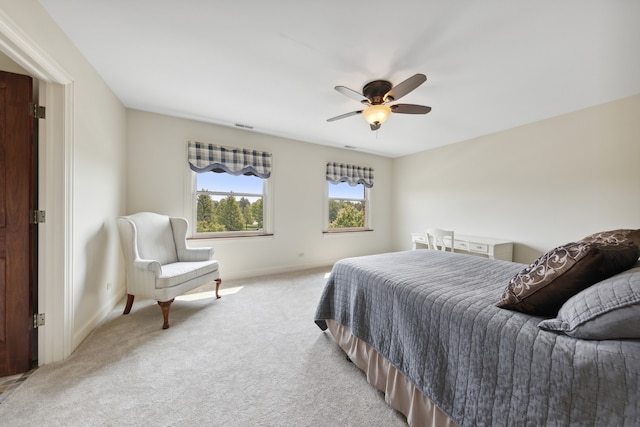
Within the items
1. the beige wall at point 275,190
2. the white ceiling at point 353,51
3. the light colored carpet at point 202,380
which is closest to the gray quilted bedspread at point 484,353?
the light colored carpet at point 202,380

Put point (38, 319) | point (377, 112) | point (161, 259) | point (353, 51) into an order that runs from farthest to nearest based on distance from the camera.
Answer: point (161, 259)
point (377, 112)
point (353, 51)
point (38, 319)

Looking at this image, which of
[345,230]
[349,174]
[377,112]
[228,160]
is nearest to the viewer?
[377,112]

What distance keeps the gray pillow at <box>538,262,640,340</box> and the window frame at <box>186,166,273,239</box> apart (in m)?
3.44

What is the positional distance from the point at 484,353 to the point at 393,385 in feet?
2.06

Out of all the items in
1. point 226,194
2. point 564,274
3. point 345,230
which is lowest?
point 345,230

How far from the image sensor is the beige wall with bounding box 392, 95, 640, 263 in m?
2.49

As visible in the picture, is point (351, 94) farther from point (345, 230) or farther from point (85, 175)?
point (345, 230)

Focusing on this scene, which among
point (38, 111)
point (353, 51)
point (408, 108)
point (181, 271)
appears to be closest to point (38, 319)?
point (181, 271)

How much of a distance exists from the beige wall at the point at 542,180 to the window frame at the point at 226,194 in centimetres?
305

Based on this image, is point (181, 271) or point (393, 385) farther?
point (181, 271)

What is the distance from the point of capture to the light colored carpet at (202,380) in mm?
1243

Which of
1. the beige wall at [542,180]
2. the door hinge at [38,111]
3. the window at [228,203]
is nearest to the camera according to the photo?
the door hinge at [38,111]

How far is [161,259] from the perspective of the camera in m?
2.67

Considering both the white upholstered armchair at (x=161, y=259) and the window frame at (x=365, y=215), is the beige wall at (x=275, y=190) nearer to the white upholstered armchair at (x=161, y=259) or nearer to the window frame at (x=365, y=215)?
the window frame at (x=365, y=215)
